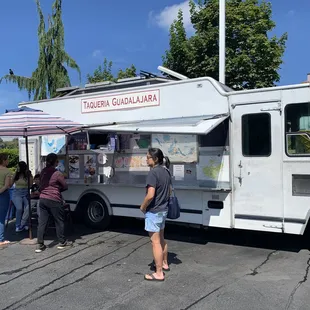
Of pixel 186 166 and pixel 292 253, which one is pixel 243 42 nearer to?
pixel 186 166

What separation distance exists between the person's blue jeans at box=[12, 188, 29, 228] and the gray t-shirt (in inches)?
159

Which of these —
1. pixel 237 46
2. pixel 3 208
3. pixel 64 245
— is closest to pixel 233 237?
pixel 64 245

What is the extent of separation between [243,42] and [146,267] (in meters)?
10.7

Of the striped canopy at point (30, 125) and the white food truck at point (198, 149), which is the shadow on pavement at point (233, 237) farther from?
the striped canopy at point (30, 125)

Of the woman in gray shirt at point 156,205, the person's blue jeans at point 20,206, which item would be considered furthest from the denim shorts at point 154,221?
the person's blue jeans at point 20,206

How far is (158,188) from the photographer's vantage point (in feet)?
17.3

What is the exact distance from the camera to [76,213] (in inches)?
343

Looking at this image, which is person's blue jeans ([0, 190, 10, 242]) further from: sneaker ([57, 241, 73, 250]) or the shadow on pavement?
the shadow on pavement

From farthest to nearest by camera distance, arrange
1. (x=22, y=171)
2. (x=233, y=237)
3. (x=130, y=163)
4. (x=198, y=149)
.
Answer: (x=22, y=171) → (x=130, y=163) → (x=233, y=237) → (x=198, y=149)

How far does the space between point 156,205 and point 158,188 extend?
22cm

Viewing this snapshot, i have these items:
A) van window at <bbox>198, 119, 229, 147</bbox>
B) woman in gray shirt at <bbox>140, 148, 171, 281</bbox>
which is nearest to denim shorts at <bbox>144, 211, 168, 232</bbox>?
woman in gray shirt at <bbox>140, 148, 171, 281</bbox>

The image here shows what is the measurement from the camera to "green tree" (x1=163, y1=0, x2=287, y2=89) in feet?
46.5

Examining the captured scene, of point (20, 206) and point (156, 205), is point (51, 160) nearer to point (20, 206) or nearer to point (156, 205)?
point (20, 206)

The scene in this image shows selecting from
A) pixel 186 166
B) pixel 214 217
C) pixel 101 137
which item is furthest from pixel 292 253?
pixel 101 137
